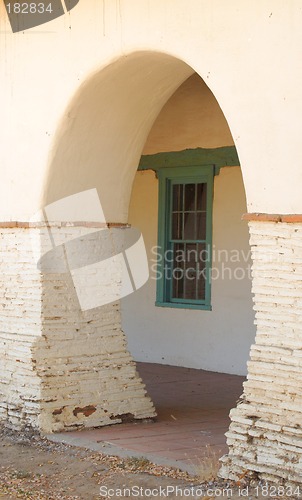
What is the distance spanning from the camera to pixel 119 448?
A: 6.94m

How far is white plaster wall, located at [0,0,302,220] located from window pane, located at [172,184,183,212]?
118 inches

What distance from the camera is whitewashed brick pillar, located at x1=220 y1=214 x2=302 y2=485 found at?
564 centimetres

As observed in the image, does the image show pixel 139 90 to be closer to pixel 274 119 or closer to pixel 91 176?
pixel 91 176

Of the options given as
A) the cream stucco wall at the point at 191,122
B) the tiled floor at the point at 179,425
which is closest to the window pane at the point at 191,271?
the tiled floor at the point at 179,425

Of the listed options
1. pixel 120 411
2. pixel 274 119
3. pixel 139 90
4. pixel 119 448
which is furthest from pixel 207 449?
pixel 139 90

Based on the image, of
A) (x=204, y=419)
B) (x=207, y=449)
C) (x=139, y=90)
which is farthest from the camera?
(x=204, y=419)

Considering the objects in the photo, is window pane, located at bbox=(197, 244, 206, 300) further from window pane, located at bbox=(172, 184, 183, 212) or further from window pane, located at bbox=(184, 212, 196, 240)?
window pane, located at bbox=(172, 184, 183, 212)

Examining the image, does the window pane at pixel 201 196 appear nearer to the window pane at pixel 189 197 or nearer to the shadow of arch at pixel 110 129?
the window pane at pixel 189 197

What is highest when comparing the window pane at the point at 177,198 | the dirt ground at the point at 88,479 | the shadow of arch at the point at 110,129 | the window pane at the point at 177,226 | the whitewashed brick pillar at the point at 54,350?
the shadow of arch at the point at 110,129

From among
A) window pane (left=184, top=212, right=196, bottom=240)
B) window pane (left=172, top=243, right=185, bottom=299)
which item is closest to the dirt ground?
window pane (left=172, top=243, right=185, bottom=299)

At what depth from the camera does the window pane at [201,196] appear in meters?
10.7

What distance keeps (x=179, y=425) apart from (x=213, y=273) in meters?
3.04

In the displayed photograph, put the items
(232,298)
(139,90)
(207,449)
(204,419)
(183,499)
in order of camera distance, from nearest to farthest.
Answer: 1. (183,499)
2. (207,449)
3. (139,90)
4. (204,419)
5. (232,298)

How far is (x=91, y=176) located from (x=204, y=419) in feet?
8.35
